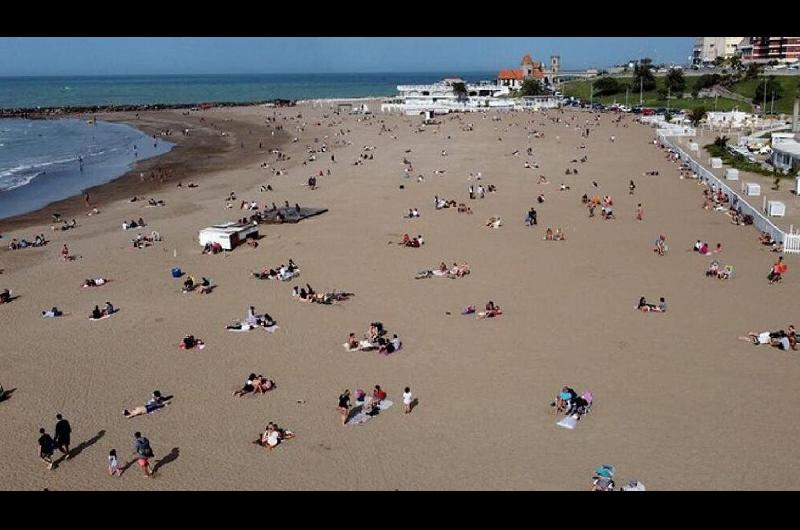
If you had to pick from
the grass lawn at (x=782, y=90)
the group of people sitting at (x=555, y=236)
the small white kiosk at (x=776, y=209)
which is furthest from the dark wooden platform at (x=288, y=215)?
the grass lawn at (x=782, y=90)

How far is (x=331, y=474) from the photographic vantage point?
10602 millimetres

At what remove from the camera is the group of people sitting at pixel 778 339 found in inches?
563

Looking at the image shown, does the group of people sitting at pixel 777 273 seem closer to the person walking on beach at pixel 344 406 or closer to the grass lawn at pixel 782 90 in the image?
the person walking on beach at pixel 344 406

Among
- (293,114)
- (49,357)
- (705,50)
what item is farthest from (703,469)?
(705,50)

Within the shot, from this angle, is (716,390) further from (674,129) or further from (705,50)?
(705,50)

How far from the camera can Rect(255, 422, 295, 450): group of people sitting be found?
11.4m

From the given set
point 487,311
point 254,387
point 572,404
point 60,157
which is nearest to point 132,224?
point 254,387

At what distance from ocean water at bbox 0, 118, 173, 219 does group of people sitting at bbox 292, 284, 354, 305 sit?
20.1 m

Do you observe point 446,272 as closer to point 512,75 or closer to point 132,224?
point 132,224

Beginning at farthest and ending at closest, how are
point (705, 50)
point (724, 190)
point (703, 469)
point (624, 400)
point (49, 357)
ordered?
point (705, 50) → point (724, 190) → point (49, 357) → point (624, 400) → point (703, 469)

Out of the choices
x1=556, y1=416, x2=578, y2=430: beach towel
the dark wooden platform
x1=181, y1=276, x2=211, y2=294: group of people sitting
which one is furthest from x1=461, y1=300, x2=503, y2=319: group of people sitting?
the dark wooden platform

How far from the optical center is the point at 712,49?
16088 cm
